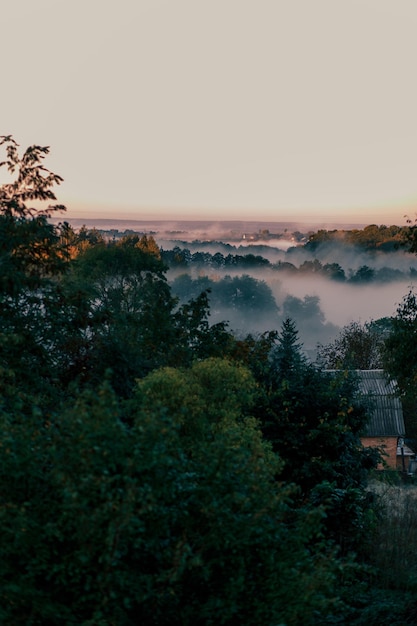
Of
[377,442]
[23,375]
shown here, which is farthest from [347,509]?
[377,442]

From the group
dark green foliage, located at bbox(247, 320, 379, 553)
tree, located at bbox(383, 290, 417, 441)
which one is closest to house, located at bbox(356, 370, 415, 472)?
tree, located at bbox(383, 290, 417, 441)

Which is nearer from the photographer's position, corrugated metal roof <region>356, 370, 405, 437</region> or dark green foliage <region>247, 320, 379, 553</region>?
dark green foliage <region>247, 320, 379, 553</region>

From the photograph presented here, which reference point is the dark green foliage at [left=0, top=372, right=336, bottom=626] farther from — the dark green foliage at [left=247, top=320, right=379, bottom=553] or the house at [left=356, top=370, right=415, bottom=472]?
the house at [left=356, top=370, right=415, bottom=472]

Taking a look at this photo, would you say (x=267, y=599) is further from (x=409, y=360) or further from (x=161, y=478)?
(x=409, y=360)

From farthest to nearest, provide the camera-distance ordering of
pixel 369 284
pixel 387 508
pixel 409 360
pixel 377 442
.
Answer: pixel 369 284, pixel 377 442, pixel 409 360, pixel 387 508

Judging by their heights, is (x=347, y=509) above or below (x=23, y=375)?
below

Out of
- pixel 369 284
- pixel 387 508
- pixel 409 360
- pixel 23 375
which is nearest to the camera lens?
pixel 23 375

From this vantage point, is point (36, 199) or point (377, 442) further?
point (377, 442)

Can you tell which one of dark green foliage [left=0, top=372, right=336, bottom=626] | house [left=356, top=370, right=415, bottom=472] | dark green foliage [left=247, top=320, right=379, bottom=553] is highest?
dark green foliage [left=0, top=372, right=336, bottom=626]

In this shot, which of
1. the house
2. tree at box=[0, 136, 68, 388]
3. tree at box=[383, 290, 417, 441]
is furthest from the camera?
the house

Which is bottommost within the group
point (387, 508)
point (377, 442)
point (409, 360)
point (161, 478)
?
point (377, 442)
